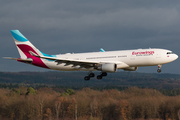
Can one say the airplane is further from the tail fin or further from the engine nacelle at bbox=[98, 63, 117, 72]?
the tail fin

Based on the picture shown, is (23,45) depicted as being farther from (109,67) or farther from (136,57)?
(136,57)

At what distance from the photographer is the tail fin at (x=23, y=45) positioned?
211ft

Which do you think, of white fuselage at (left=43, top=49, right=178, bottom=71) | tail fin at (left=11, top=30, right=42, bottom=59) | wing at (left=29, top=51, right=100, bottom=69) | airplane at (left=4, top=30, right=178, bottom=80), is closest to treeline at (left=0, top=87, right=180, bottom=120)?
airplane at (left=4, top=30, right=178, bottom=80)

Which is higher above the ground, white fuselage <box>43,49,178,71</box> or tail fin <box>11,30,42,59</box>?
tail fin <box>11,30,42,59</box>

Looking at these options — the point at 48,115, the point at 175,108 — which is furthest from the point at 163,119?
the point at 48,115

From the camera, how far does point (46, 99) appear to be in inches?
4779

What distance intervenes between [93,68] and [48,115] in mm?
57732

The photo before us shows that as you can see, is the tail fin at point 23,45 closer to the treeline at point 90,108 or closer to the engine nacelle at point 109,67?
the engine nacelle at point 109,67

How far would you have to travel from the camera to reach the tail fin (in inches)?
2534

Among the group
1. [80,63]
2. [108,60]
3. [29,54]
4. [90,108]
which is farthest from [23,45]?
[90,108]

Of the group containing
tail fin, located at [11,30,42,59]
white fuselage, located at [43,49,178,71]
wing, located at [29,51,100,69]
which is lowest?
wing, located at [29,51,100,69]

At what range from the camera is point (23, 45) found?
65.0 m

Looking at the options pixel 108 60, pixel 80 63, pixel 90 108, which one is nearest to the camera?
pixel 108 60

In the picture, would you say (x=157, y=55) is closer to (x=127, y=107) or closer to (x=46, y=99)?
(x=127, y=107)
